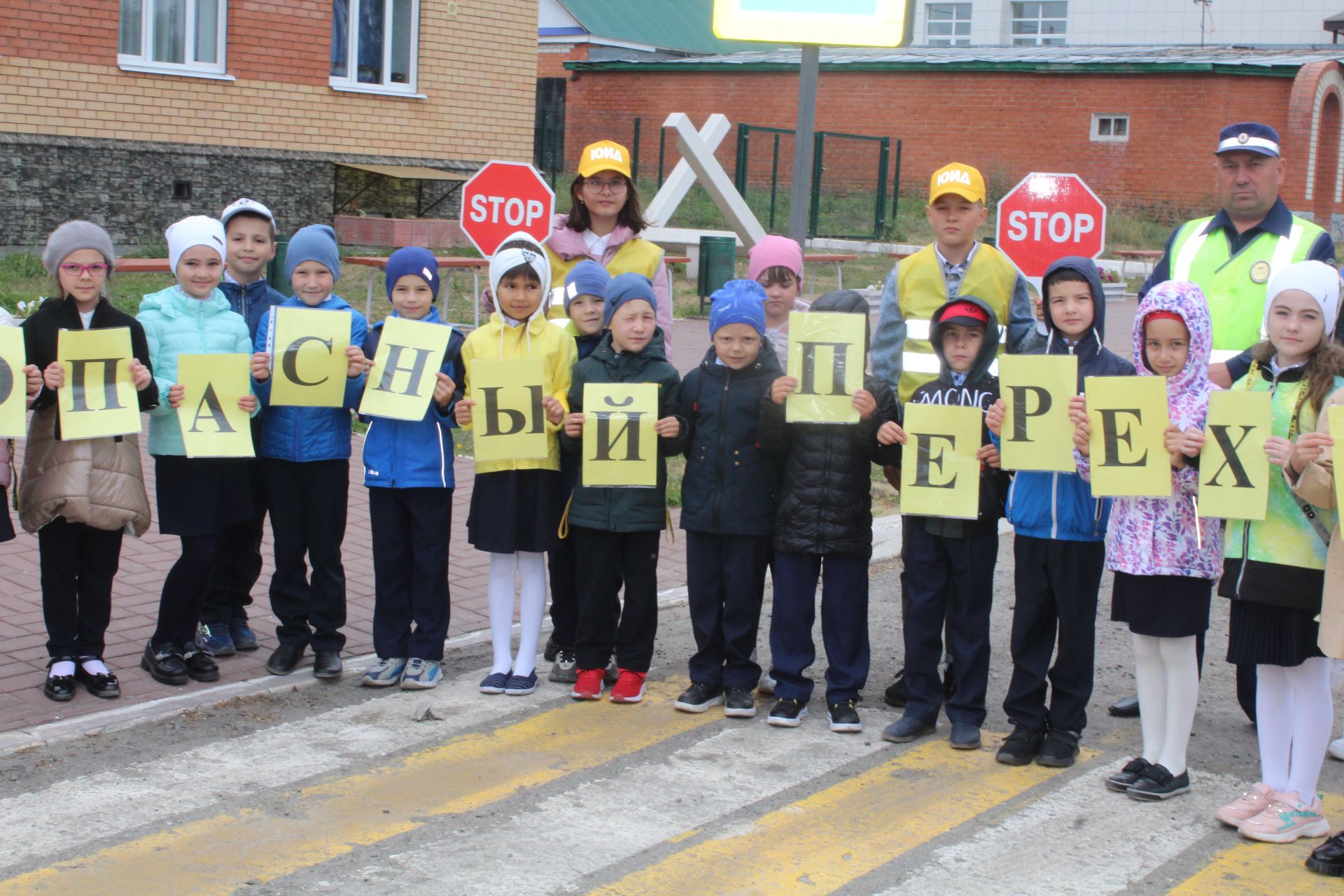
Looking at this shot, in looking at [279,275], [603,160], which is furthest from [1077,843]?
[279,275]

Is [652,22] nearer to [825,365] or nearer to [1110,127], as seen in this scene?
[1110,127]

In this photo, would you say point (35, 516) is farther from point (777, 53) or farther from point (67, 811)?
point (777, 53)

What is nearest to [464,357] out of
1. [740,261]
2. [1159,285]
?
[1159,285]

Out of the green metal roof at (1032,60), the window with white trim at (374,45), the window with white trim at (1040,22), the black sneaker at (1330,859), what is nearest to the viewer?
the black sneaker at (1330,859)

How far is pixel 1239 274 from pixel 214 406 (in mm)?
4029

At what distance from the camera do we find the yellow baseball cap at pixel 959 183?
5852mm

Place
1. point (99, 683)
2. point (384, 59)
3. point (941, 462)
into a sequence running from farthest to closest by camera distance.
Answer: point (384, 59) → point (99, 683) → point (941, 462)

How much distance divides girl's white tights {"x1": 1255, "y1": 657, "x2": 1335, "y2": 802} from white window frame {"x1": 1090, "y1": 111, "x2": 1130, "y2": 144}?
2813 centimetres

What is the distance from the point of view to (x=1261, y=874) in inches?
172

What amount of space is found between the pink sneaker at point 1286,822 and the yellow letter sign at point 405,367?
334 centimetres

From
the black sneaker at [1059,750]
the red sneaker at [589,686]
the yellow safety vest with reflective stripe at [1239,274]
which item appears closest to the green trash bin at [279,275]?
the red sneaker at [589,686]

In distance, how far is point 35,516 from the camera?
5516 mm

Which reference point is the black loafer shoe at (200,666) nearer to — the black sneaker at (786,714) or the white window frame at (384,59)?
the black sneaker at (786,714)

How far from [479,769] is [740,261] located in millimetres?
18406
